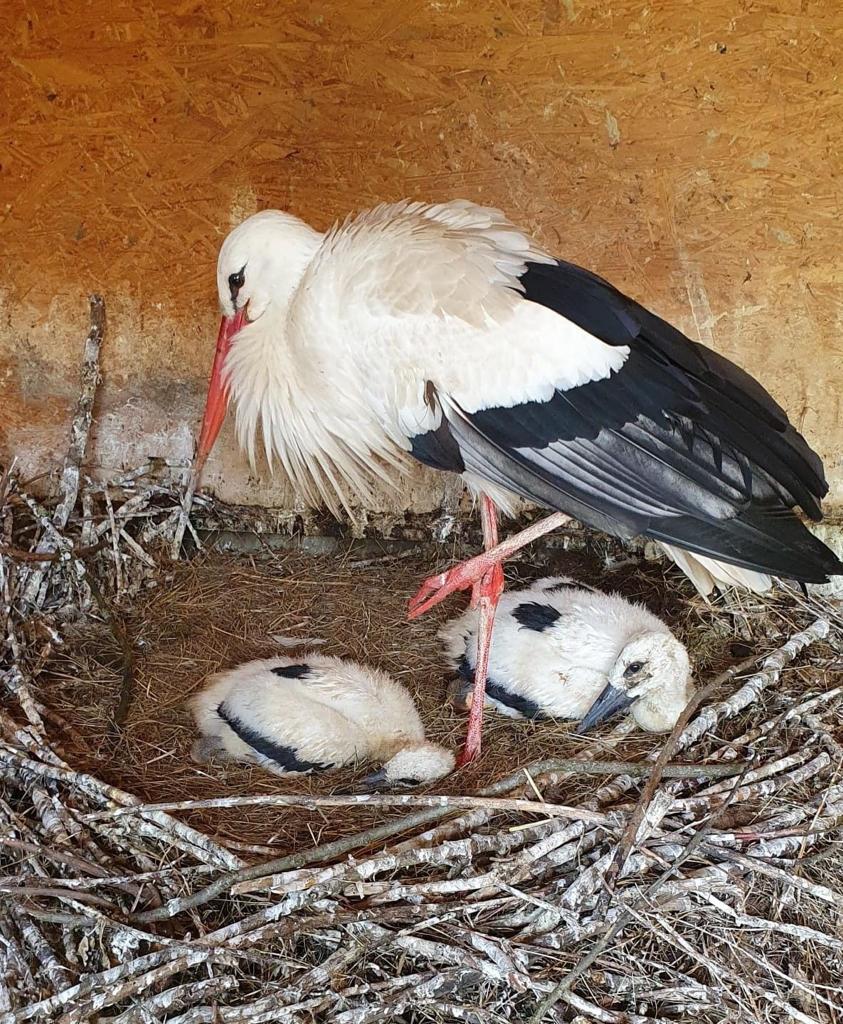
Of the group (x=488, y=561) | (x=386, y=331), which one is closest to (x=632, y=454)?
(x=488, y=561)

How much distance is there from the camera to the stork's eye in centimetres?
203

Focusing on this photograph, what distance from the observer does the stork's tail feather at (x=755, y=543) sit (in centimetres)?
187

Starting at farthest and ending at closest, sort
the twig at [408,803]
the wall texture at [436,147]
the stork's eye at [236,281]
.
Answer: the wall texture at [436,147] < the stork's eye at [236,281] < the twig at [408,803]

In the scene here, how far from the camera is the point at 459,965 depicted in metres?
1.49

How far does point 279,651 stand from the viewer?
7.88 ft

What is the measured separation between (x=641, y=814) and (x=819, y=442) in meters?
1.49

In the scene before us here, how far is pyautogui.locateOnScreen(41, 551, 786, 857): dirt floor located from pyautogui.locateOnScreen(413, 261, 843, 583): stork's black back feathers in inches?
20.3

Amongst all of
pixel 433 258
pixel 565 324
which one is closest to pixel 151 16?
pixel 433 258

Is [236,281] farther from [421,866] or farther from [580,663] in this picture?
[421,866]

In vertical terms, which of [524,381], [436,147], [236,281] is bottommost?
[524,381]

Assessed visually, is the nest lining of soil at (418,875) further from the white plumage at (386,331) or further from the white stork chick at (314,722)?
the white plumage at (386,331)

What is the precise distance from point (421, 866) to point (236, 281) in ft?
3.96

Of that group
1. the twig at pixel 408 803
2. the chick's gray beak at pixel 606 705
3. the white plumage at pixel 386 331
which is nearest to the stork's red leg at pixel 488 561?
the white plumage at pixel 386 331

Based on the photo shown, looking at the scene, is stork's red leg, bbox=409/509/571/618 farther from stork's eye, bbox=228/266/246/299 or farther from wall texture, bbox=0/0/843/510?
wall texture, bbox=0/0/843/510
